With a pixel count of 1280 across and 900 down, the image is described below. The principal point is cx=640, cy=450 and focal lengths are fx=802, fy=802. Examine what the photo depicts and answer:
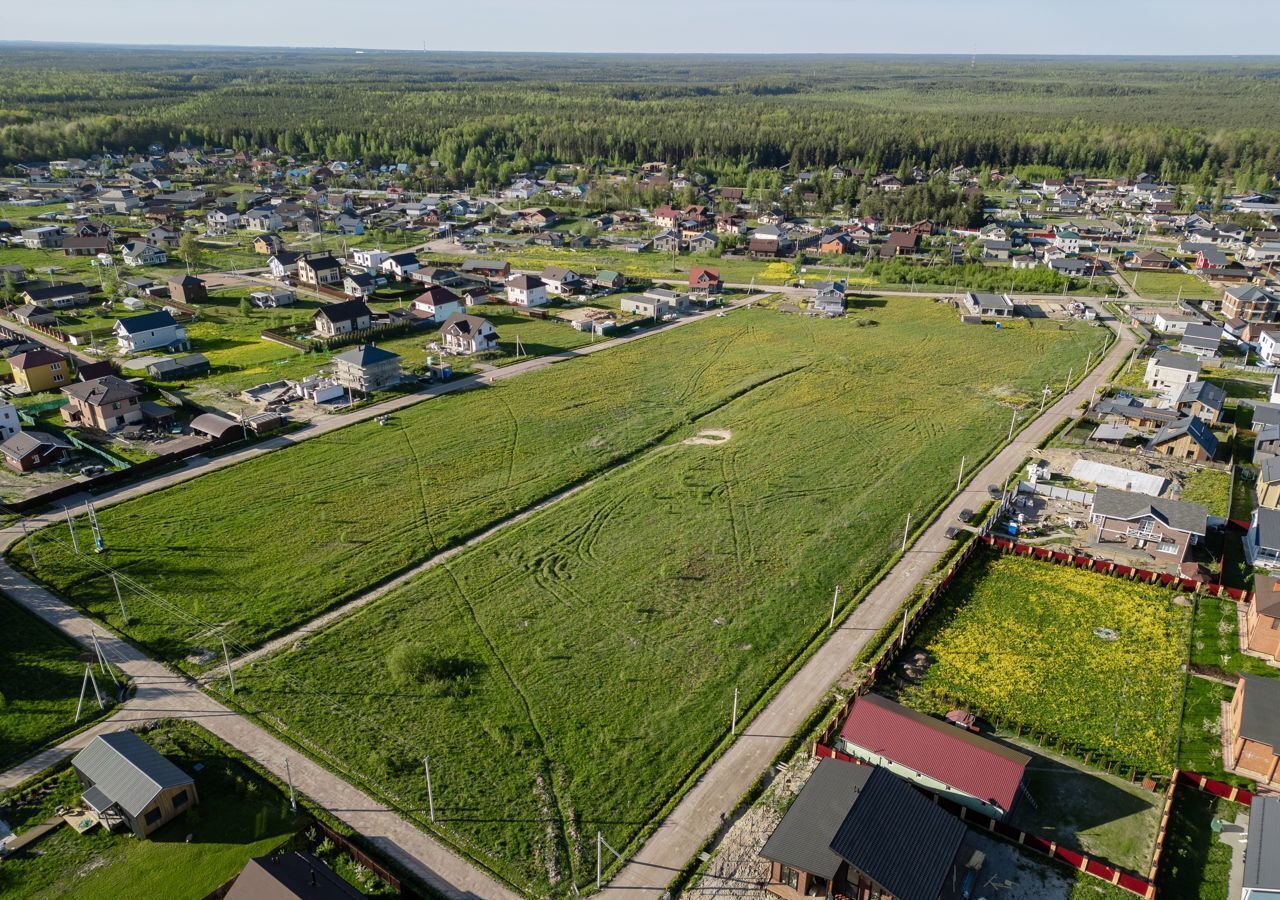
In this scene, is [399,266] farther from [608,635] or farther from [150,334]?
[608,635]

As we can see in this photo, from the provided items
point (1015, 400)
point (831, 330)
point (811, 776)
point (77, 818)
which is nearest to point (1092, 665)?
point (811, 776)

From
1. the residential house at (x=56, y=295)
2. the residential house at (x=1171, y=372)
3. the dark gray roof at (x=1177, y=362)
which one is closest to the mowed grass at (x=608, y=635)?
the residential house at (x=1171, y=372)

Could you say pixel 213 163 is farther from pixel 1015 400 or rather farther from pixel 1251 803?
pixel 1251 803

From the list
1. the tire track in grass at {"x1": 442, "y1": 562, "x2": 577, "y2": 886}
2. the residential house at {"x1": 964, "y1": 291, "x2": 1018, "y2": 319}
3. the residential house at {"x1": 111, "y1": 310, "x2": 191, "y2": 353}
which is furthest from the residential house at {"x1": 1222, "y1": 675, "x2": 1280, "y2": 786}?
the residential house at {"x1": 111, "y1": 310, "x2": 191, "y2": 353}

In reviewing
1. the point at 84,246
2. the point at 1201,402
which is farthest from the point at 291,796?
the point at 84,246

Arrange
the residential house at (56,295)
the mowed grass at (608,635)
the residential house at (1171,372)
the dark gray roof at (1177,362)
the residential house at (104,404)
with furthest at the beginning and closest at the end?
the residential house at (56,295) < the dark gray roof at (1177,362) < the residential house at (1171,372) < the residential house at (104,404) < the mowed grass at (608,635)

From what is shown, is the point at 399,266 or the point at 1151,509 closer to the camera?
the point at 1151,509

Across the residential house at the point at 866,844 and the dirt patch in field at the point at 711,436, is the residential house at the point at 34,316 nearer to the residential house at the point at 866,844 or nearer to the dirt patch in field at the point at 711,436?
the dirt patch in field at the point at 711,436
